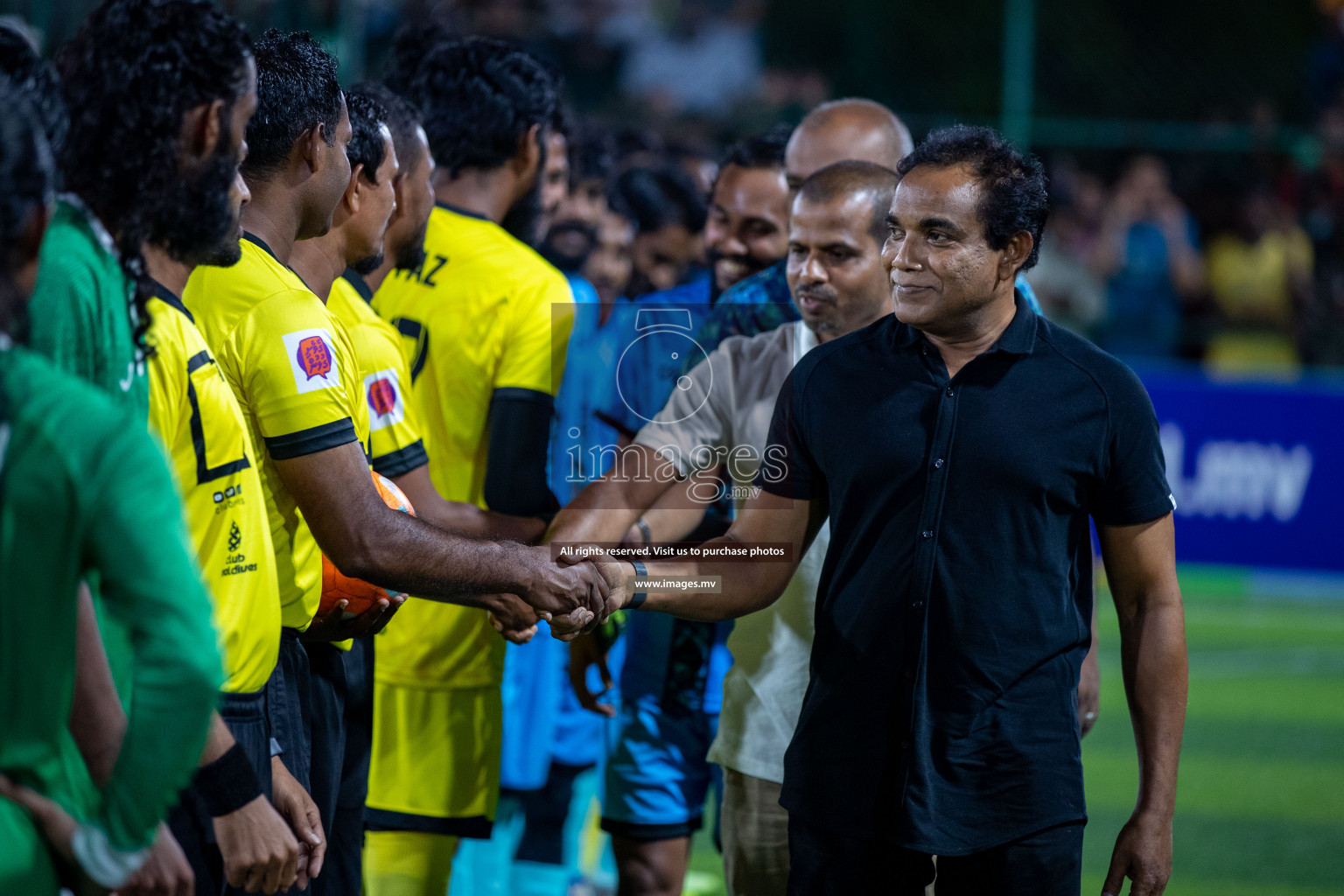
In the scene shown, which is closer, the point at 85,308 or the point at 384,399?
the point at 85,308

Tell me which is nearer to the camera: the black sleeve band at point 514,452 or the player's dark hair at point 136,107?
the player's dark hair at point 136,107

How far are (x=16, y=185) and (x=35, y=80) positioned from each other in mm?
695

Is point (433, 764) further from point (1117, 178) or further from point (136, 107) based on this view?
point (1117, 178)

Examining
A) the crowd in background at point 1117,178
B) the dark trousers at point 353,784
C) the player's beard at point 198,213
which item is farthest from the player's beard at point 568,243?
the crowd in background at point 1117,178

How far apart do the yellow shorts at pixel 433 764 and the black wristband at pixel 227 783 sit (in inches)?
70.7

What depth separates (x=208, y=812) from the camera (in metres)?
2.53

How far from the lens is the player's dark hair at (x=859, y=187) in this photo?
3.85m

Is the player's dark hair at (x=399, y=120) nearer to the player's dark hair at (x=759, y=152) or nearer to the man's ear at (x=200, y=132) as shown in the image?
the man's ear at (x=200, y=132)

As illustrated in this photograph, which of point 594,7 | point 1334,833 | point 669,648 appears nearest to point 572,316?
point 669,648

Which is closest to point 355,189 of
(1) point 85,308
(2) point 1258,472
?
(1) point 85,308

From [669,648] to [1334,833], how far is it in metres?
3.70

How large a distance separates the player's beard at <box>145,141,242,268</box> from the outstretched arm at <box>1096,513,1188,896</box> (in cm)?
193

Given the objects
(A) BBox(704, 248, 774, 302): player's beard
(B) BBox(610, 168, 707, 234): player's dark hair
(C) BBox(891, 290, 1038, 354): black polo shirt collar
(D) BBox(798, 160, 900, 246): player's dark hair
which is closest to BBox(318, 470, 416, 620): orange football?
(C) BBox(891, 290, 1038, 354): black polo shirt collar

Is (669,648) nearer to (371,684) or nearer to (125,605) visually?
(371,684)
